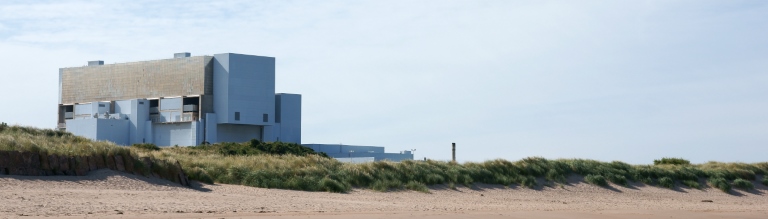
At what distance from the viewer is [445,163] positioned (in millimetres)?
29828

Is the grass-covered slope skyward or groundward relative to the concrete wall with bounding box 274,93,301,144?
groundward

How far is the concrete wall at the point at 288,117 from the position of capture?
236 feet

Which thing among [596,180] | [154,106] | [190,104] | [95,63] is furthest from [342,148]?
[596,180]

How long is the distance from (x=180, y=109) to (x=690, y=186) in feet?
147

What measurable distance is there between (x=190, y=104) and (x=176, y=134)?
2.42 meters

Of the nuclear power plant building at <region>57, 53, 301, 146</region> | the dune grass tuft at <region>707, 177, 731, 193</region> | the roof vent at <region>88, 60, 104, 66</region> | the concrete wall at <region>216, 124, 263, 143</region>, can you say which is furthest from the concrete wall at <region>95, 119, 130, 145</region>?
the dune grass tuft at <region>707, 177, 731, 193</region>

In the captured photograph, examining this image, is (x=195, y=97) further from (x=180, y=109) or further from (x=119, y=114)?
(x=119, y=114)

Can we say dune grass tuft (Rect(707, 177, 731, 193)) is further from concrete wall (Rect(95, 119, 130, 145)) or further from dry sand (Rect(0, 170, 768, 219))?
concrete wall (Rect(95, 119, 130, 145))

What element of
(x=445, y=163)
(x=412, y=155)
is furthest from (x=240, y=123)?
(x=445, y=163)

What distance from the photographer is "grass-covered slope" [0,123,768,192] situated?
79.5 ft

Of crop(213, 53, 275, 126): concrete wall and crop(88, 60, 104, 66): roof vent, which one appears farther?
crop(88, 60, 104, 66): roof vent

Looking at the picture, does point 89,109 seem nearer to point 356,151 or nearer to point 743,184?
point 356,151

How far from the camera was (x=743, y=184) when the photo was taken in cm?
3312

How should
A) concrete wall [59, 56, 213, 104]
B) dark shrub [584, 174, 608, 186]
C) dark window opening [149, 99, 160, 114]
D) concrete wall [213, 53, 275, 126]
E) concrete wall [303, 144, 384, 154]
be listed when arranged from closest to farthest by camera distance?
dark shrub [584, 174, 608, 186], concrete wall [213, 53, 275, 126], concrete wall [59, 56, 213, 104], dark window opening [149, 99, 160, 114], concrete wall [303, 144, 384, 154]
